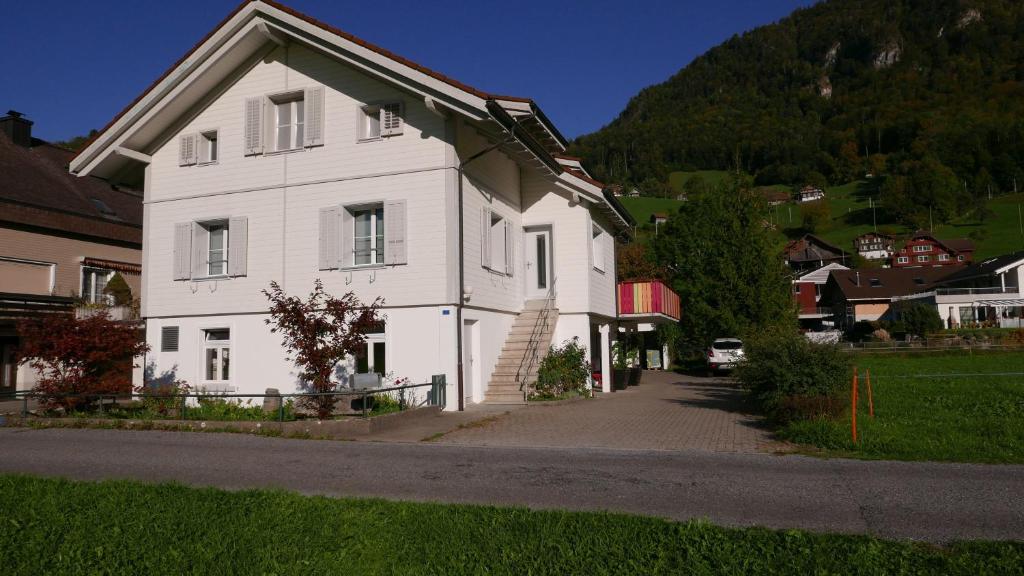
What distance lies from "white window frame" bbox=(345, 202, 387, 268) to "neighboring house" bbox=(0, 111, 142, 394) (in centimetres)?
879

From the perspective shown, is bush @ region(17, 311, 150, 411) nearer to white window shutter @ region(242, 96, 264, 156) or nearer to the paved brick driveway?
white window shutter @ region(242, 96, 264, 156)

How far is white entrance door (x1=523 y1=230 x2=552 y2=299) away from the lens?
2133 cm

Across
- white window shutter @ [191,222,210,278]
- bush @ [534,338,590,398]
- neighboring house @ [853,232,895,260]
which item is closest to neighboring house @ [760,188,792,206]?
neighboring house @ [853,232,895,260]

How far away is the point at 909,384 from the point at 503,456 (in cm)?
1529

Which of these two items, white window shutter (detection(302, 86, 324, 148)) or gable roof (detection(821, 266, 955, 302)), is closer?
white window shutter (detection(302, 86, 324, 148))

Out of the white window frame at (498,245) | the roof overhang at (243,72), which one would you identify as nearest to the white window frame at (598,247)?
the roof overhang at (243,72)

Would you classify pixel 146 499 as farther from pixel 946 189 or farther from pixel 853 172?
pixel 853 172

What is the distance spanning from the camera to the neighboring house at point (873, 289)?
2889 inches

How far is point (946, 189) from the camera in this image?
119 meters

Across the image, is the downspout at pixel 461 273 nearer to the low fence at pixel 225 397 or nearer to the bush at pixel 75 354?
the low fence at pixel 225 397

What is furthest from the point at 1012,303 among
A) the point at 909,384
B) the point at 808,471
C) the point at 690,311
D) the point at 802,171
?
the point at 802,171

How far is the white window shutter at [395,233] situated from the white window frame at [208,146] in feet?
18.1

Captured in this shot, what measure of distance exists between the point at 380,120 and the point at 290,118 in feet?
9.15

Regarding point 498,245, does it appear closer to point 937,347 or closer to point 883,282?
point 937,347
